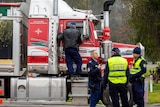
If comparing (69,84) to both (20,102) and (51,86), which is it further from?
(20,102)

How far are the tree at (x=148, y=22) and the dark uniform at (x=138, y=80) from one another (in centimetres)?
1285

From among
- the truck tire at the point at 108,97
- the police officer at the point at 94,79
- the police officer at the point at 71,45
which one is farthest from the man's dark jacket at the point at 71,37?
the truck tire at the point at 108,97

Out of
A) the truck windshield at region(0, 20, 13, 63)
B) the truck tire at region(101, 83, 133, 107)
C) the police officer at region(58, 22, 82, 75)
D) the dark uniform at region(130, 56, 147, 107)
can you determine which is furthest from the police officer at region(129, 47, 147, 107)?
the truck windshield at region(0, 20, 13, 63)

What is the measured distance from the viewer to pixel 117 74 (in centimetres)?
1202

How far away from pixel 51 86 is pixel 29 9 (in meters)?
2.62

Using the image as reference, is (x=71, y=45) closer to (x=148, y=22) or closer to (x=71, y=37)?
(x=71, y=37)

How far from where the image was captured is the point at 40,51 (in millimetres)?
14438

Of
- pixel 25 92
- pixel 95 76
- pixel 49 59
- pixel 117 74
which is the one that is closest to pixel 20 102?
pixel 25 92

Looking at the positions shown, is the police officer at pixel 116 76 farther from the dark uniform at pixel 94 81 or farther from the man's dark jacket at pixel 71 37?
the man's dark jacket at pixel 71 37

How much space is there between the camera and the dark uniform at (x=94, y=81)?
1302 centimetres

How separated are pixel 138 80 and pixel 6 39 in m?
4.21

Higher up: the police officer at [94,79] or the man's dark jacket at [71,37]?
the man's dark jacket at [71,37]

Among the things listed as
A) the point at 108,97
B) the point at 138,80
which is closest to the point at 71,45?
the point at 108,97

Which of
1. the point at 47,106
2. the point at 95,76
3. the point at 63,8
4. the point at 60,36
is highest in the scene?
the point at 63,8
